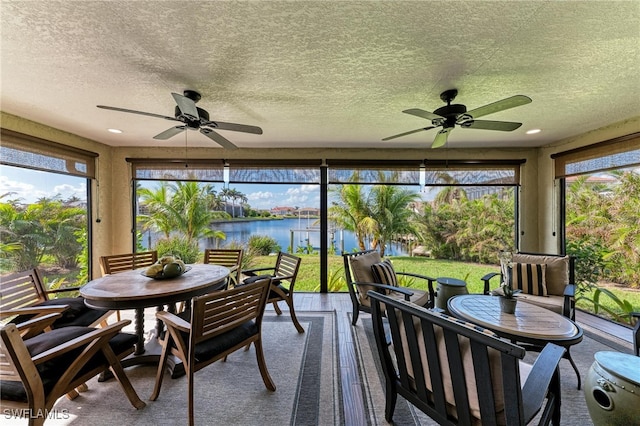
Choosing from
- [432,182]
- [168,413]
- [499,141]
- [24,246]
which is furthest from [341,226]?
[24,246]

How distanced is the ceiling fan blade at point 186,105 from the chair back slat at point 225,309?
1383 mm

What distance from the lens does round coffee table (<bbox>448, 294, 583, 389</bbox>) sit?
178cm

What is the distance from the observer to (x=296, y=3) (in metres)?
1.27

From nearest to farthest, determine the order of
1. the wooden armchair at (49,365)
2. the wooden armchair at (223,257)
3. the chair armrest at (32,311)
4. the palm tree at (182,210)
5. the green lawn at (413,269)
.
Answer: the wooden armchair at (49,365), the chair armrest at (32,311), the wooden armchair at (223,257), the palm tree at (182,210), the green lawn at (413,269)

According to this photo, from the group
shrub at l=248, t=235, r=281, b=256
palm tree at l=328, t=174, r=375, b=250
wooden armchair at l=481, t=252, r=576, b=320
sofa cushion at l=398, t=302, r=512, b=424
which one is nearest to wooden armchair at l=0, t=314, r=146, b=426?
sofa cushion at l=398, t=302, r=512, b=424

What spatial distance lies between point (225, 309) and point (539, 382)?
1.79 metres

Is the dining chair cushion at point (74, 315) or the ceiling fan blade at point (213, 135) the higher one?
the ceiling fan blade at point (213, 135)

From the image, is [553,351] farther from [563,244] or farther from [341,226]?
[341,226]

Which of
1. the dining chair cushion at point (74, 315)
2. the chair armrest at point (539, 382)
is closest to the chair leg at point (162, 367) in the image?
the dining chair cushion at point (74, 315)

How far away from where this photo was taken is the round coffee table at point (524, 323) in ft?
5.84

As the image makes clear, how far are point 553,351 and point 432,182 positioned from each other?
306 cm

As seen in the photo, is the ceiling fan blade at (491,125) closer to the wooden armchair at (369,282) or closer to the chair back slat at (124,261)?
the wooden armchair at (369,282)

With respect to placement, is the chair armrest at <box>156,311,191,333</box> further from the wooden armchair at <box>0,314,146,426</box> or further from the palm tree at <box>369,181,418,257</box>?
the palm tree at <box>369,181,418,257</box>

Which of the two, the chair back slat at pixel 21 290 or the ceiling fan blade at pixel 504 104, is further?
the chair back slat at pixel 21 290
